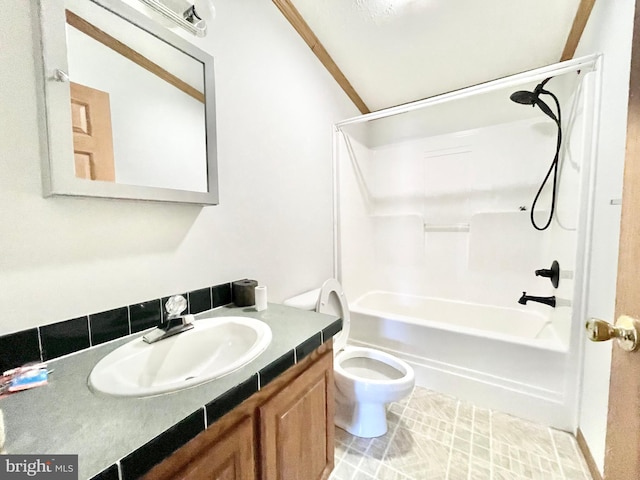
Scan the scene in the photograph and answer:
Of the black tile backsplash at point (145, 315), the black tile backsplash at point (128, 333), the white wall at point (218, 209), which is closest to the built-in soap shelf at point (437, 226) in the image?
the white wall at point (218, 209)

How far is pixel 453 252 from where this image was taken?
242 cm

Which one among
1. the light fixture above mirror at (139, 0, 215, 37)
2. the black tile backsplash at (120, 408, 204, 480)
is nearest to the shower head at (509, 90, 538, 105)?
the light fixture above mirror at (139, 0, 215, 37)

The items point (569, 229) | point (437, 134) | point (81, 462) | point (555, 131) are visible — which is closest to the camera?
point (81, 462)

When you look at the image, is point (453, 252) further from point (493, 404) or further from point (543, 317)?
point (493, 404)

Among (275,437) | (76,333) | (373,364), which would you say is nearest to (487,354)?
(373,364)

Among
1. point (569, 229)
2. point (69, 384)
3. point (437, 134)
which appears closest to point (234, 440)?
point (69, 384)

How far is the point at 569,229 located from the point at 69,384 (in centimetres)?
238

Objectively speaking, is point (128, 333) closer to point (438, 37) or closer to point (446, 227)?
point (438, 37)

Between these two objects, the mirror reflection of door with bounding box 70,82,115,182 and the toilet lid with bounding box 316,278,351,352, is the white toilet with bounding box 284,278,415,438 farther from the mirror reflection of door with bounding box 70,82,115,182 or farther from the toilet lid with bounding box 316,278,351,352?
the mirror reflection of door with bounding box 70,82,115,182

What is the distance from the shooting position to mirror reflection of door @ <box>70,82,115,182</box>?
80 centimetres

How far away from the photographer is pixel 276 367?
0.77m

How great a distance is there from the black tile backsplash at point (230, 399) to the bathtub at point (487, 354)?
4.94 ft

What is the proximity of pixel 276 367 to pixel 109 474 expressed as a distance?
408 mm

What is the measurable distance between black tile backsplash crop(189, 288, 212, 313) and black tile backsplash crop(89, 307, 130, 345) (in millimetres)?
245
